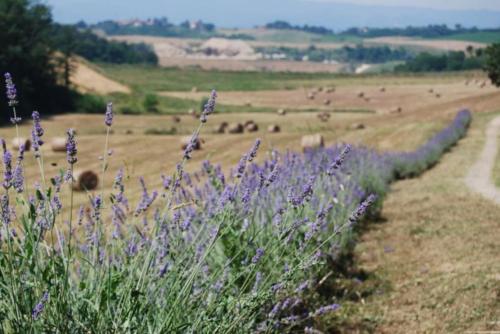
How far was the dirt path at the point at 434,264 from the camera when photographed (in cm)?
596

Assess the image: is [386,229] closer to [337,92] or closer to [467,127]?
[467,127]

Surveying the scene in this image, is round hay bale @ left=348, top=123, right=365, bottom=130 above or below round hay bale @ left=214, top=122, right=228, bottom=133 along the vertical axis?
above

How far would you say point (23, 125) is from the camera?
41.2 metres

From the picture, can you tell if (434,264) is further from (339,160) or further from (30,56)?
(30,56)

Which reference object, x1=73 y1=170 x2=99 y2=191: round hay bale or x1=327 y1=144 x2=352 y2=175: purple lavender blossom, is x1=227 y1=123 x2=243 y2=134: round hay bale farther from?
x1=327 y1=144 x2=352 y2=175: purple lavender blossom

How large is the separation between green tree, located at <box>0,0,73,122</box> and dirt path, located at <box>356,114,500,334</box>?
35.0 meters

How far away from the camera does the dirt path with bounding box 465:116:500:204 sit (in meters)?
14.3

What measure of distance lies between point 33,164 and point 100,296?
25303mm

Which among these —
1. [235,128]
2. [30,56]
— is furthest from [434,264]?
[30,56]

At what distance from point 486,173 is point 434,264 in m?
10.6

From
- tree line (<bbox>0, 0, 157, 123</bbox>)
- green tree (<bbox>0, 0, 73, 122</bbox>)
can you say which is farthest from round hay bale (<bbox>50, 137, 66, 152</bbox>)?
green tree (<bbox>0, 0, 73, 122</bbox>)

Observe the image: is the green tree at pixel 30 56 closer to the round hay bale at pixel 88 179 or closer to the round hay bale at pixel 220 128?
the round hay bale at pixel 220 128

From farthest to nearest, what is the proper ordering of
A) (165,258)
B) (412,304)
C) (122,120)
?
1. (122,120)
2. (412,304)
3. (165,258)

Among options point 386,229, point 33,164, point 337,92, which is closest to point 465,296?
point 386,229
